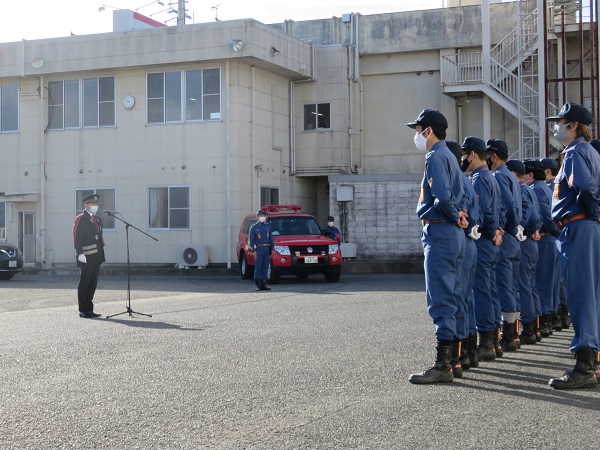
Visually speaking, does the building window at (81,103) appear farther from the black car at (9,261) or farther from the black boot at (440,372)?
the black boot at (440,372)

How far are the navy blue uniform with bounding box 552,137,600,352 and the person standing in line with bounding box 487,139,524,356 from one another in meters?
1.97

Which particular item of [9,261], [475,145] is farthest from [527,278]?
[9,261]

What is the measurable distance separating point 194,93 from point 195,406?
86.9 ft

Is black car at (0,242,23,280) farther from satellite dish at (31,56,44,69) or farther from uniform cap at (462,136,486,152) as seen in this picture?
uniform cap at (462,136,486,152)

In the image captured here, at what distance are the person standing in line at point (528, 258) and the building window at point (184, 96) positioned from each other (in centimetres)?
2169

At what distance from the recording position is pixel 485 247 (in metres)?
9.52

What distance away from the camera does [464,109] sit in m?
34.8

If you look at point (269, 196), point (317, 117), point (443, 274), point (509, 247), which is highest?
point (317, 117)

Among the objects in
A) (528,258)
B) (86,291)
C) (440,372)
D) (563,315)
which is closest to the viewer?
(440,372)

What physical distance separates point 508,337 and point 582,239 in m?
2.46

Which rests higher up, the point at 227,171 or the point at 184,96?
the point at 184,96

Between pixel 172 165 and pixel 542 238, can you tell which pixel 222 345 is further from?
pixel 172 165

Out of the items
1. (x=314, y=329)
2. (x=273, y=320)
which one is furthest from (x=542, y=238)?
(x=273, y=320)

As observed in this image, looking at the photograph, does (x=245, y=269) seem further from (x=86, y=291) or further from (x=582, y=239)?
(x=582, y=239)
